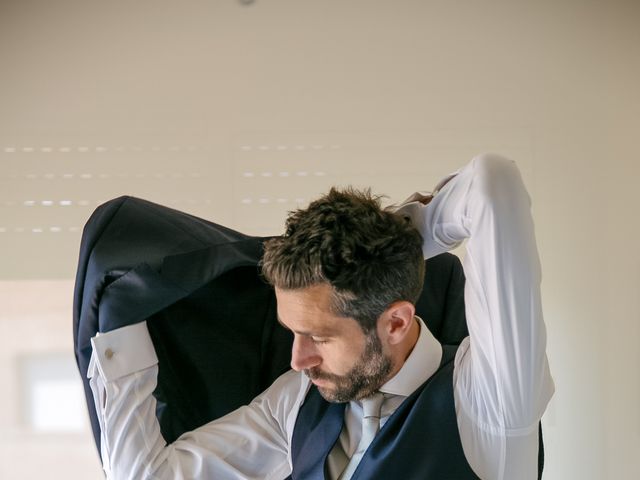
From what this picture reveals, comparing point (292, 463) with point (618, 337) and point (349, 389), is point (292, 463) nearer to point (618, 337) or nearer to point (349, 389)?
point (349, 389)

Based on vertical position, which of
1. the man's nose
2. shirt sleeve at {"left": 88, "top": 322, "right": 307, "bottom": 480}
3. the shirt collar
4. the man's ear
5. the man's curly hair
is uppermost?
the man's curly hair

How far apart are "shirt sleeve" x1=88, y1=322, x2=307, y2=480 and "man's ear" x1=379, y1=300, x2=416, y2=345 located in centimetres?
28

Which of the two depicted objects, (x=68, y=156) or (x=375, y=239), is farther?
(x=68, y=156)

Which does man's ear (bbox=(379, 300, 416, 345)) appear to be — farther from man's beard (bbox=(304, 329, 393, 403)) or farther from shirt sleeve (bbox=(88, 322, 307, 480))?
shirt sleeve (bbox=(88, 322, 307, 480))

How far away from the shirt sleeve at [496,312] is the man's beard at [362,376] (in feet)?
0.46

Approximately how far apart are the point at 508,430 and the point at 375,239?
1.33ft

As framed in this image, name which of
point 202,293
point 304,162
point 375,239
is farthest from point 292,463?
point 304,162

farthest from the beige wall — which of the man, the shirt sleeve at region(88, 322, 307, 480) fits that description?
the man

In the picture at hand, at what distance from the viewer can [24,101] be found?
11.7 ft

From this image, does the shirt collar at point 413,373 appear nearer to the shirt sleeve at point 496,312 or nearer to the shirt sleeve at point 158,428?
the shirt sleeve at point 496,312

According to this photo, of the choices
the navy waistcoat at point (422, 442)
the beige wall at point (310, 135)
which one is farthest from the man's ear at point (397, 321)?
the beige wall at point (310, 135)

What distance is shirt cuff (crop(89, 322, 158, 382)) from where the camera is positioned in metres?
1.55

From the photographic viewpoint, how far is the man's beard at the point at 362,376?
1524 mm

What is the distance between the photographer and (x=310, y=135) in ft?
11.6
